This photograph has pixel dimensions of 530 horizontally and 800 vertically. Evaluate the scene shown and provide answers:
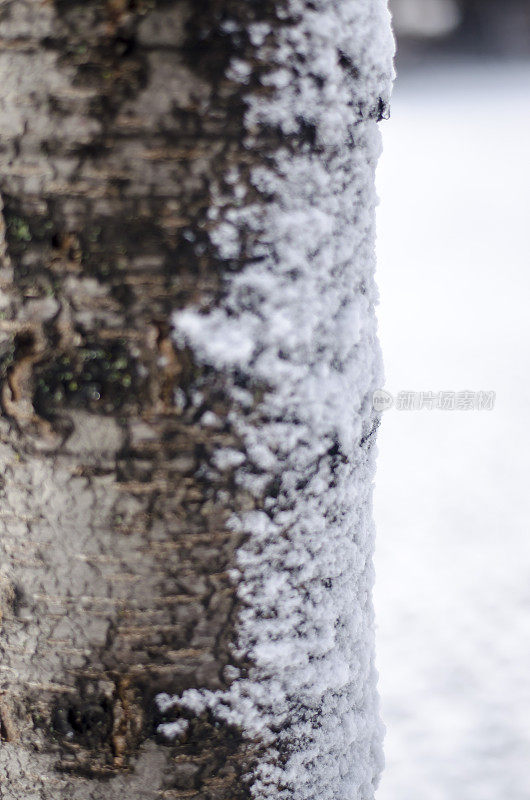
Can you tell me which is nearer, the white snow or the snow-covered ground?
the white snow

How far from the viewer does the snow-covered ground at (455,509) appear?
6.81 feet

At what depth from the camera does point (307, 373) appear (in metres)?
0.62

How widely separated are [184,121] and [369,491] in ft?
1.31

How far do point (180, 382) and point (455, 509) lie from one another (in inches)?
111

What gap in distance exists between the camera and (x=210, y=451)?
594 mm

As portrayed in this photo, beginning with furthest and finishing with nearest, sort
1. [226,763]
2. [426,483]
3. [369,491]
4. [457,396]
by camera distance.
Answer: [457,396] → [426,483] → [369,491] → [226,763]

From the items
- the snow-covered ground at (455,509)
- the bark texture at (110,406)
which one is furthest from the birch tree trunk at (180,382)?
the snow-covered ground at (455,509)

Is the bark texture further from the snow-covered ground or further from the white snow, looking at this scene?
the snow-covered ground

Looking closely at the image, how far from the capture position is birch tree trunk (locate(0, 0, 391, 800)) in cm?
54

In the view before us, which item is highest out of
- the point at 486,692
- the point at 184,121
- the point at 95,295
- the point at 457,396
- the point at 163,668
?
the point at 184,121

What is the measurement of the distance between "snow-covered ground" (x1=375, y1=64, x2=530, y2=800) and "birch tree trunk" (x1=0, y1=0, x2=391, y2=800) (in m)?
1.51

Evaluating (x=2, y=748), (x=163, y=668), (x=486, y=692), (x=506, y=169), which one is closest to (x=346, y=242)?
(x=163, y=668)

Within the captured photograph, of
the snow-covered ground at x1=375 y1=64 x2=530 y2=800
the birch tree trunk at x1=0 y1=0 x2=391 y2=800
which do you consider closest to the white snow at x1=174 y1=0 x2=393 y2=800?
the birch tree trunk at x1=0 y1=0 x2=391 y2=800

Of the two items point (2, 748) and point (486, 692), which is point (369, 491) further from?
point (486, 692)
